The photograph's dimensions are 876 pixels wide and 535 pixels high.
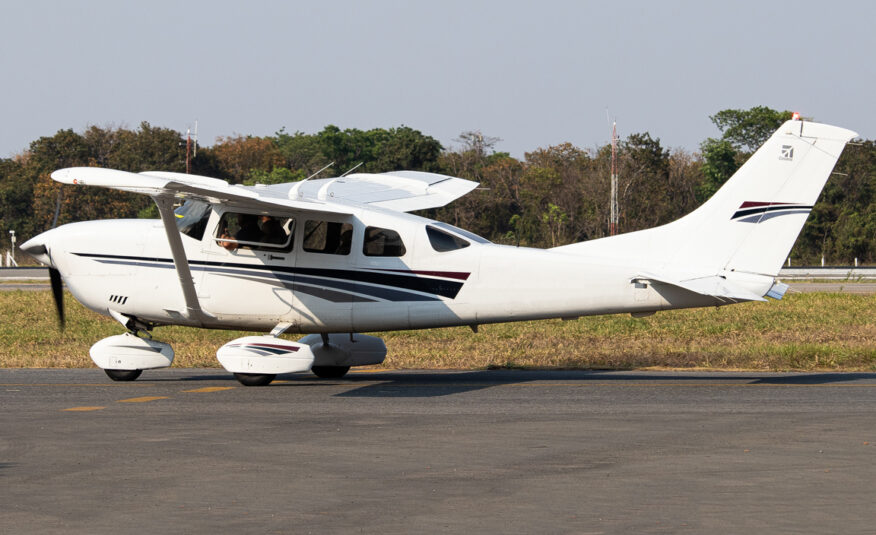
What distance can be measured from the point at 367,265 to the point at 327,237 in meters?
0.65

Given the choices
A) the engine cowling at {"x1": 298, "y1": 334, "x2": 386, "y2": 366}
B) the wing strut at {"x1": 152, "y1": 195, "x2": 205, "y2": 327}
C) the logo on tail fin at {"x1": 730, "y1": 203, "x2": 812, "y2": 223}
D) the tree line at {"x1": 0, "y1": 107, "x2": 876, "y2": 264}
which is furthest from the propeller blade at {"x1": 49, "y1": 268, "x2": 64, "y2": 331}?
the tree line at {"x1": 0, "y1": 107, "x2": 876, "y2": 264}

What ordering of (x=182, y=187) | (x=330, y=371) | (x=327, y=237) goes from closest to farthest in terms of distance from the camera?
1. (x=182, y=187)
2. (x=327, y=237)
3. (x=330, y=371)

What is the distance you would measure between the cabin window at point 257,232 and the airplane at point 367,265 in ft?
0.05

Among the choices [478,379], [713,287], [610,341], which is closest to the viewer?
[713,287]

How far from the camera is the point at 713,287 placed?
42.0ft

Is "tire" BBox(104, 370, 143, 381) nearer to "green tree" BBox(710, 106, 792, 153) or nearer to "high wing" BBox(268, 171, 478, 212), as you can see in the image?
"high wing" BBox(268, 171, 478, 212)

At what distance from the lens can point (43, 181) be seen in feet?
203

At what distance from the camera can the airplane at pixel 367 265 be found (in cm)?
1296

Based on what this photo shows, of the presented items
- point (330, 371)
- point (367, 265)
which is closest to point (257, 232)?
point (367, 265)

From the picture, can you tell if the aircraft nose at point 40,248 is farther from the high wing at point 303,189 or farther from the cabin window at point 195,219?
the high wing at point 303,189

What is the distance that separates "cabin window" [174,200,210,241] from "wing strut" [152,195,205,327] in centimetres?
42

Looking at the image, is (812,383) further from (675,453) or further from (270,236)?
(270,236)

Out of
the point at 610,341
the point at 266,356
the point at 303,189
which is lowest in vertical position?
the point at 610,341

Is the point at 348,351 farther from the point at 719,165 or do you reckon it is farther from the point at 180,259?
the point at 719,165
